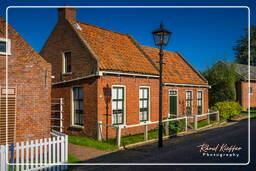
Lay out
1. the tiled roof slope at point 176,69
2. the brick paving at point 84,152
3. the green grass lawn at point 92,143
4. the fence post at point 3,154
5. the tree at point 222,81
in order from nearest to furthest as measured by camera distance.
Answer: the fence post at point 3,154, the brick paving at point 84,152, the green grass lawn at point 92,143, the tiled roof slope at point 176,69, the tree at point 222,81

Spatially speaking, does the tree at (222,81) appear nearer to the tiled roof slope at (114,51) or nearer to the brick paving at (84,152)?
the tiled roof slope at (114,51)

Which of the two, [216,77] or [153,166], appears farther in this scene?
[216,77]

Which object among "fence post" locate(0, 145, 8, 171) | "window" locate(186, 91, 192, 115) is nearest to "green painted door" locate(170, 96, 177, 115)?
"window" locate(186, 91, 192, 115)

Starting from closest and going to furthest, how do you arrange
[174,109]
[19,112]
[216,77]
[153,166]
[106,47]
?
[153,166] → [19,112] → [106,47] → [174,109] → [216,77]

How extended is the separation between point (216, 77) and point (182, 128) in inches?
442

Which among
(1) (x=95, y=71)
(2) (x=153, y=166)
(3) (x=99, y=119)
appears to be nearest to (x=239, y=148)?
(2) (x=153, y=166)

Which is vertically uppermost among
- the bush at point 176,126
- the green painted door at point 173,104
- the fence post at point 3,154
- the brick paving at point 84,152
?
the green painted door at point 173,104

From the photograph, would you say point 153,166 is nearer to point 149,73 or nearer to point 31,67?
point 31,67

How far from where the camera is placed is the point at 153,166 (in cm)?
745

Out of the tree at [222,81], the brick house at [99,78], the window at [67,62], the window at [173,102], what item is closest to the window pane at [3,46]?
the brick house at [99,78]

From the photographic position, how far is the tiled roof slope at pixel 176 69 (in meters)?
17.8

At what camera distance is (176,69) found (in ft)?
64.4

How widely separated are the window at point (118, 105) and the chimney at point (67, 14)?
17.7 feet

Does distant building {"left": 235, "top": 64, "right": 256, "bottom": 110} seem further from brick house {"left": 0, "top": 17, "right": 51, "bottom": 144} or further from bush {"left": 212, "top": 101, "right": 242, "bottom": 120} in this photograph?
brick house {"left": 0, "top": 17, "right": 51, "bottom": 144}
